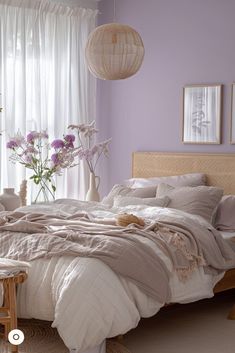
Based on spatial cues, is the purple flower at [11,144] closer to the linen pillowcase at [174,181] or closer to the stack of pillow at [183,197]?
the stack of pillow at [183,197]

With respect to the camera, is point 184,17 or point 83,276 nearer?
point 83,276

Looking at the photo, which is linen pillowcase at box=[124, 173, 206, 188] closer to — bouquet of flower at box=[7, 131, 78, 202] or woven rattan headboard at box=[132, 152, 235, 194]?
woven rattan headboard at box=[132, 152, 235, 194]

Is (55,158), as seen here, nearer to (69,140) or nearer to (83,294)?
(69,140)

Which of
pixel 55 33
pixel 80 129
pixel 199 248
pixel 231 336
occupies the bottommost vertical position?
pixel 231 336

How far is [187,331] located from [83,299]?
114 cm

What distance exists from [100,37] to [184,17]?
128 cm

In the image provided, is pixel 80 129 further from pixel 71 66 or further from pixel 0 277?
pixel 0 277

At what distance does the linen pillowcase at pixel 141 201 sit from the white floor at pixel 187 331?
80cm

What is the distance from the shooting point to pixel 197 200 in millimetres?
5738

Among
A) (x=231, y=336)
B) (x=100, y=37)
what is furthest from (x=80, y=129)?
(x=231, y=336)

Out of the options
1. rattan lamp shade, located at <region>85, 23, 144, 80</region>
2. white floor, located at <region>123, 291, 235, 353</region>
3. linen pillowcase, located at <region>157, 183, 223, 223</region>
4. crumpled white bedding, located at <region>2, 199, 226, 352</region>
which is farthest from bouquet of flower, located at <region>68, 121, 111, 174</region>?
crumpled white bedding, located at <region>2, 199, 226, 352</region>

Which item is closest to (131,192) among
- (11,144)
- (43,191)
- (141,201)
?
(141,201)

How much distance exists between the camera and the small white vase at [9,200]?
617cm

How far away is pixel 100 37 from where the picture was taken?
5816 millimetres
